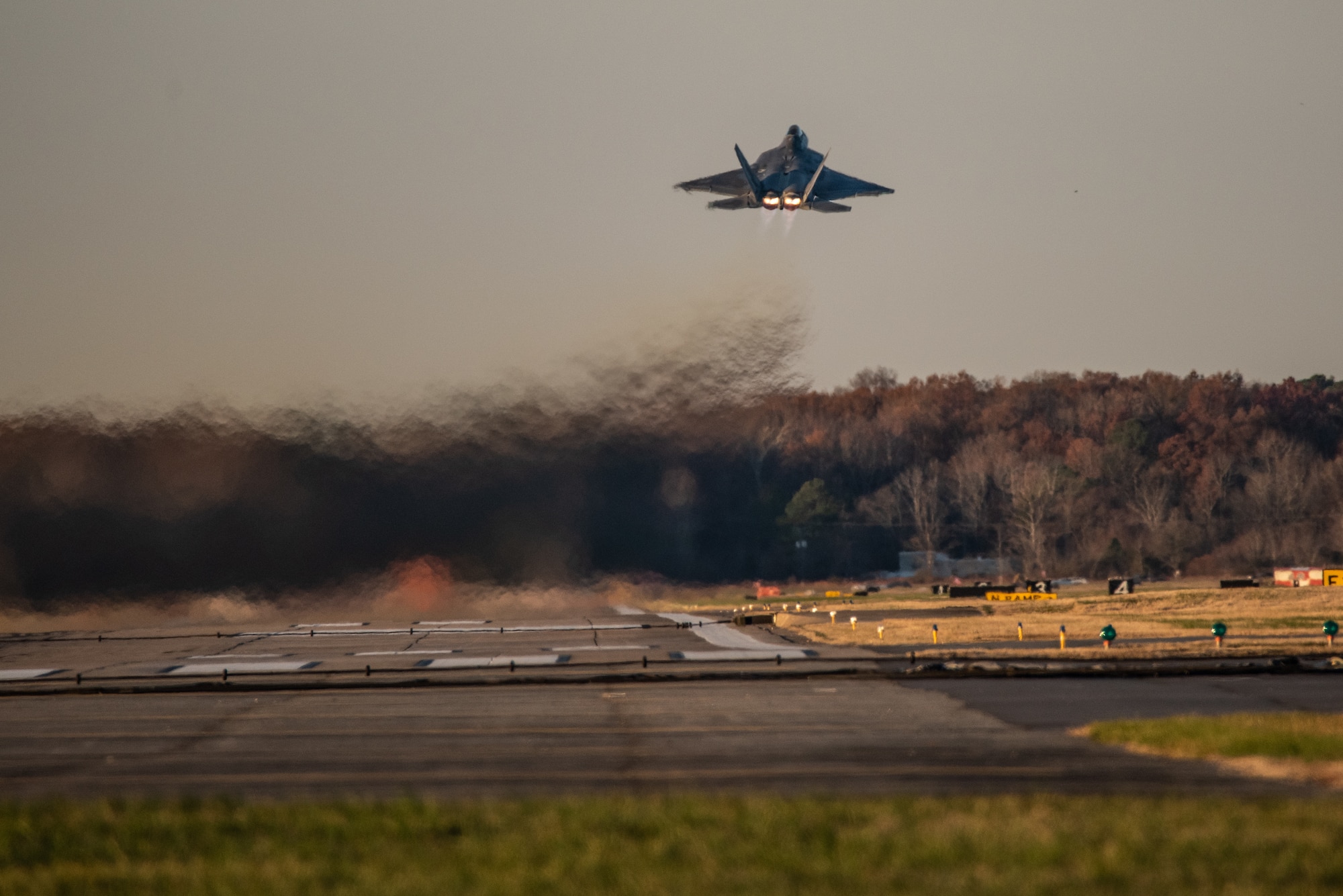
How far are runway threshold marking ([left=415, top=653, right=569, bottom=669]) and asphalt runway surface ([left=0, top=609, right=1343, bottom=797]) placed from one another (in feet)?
1.11

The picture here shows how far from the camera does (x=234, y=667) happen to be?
50844 millimetres

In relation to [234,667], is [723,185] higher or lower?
higher

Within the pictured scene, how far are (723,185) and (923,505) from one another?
109m

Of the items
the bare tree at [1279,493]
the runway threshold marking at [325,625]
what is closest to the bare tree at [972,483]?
the bare tree at [1279,493]

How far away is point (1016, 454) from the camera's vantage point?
17475 centimetres

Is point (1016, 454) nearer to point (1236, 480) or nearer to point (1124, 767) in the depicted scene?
point (1236, 480)

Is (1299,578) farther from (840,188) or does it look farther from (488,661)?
(488,661)

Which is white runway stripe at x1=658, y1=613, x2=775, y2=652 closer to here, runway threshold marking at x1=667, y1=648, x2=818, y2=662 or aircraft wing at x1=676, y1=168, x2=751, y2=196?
runway threshold marking at x1=667, y1=648, x2=818, y2=662

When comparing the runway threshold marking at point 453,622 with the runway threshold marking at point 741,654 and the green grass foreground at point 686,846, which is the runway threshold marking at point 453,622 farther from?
the green grass foreground at point 686,846

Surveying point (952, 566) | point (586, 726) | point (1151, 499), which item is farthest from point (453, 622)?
point (1151, 499)

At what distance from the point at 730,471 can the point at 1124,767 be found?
69720 millimetres

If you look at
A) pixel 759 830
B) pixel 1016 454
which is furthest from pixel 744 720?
pixel 1016 454

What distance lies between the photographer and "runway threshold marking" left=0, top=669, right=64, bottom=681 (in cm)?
4762

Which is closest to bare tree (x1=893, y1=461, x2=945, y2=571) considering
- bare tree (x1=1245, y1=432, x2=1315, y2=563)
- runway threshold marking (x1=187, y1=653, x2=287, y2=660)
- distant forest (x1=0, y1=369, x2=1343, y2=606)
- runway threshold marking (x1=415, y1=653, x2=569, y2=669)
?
distant forest (x1=0, y1=369, x2=1343, y2=606)
